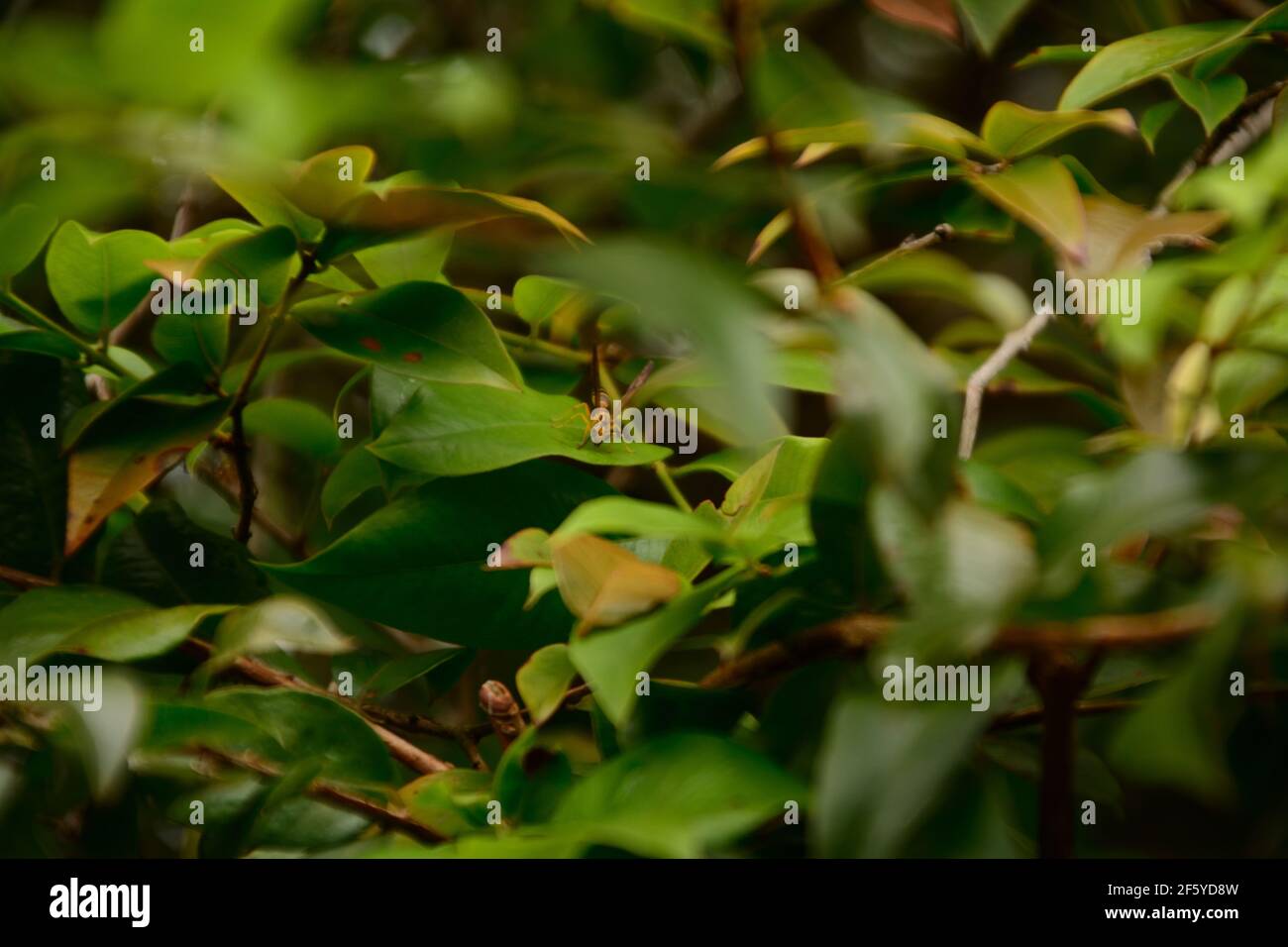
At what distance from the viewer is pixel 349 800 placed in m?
0.38

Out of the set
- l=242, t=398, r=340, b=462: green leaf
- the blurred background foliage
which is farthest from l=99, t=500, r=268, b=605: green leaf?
l=242, t=398, r=340, b=462: green leaf

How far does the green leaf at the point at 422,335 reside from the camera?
43 centimetres

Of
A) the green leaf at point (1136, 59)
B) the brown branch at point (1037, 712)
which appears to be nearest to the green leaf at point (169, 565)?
the brown branch at point (1037, 712)

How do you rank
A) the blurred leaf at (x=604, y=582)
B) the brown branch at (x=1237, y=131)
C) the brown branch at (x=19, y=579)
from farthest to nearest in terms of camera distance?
the brown branch at (x=1237, y=131), the brown branch at (x=19, y=579), the blurred leaf at (x=604, y=582)

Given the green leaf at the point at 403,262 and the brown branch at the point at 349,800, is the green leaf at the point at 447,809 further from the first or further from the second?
the green leaf at the point at 403,262

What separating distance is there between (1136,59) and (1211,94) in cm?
8

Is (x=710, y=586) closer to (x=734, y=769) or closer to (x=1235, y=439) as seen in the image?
(x=734, y=769)

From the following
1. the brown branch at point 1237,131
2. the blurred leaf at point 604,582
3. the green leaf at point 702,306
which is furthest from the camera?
the brown branch at point 1237,131

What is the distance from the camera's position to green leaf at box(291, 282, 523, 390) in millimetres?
433

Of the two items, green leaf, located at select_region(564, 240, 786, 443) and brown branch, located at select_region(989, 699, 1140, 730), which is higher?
green leaf, located at select_region(564, 240, 786, 443)

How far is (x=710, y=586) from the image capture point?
337 mm

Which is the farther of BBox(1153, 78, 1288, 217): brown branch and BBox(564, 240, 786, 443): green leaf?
BBox(1153, 78, 1288, 217): brown branch

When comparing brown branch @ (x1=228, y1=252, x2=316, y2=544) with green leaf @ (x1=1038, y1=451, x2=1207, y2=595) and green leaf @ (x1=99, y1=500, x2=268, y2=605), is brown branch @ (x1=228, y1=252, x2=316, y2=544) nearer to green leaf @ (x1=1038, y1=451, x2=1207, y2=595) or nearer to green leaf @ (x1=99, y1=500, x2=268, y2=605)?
green leaf @ (x1=99, y1=500, x2=268, y2=605)
